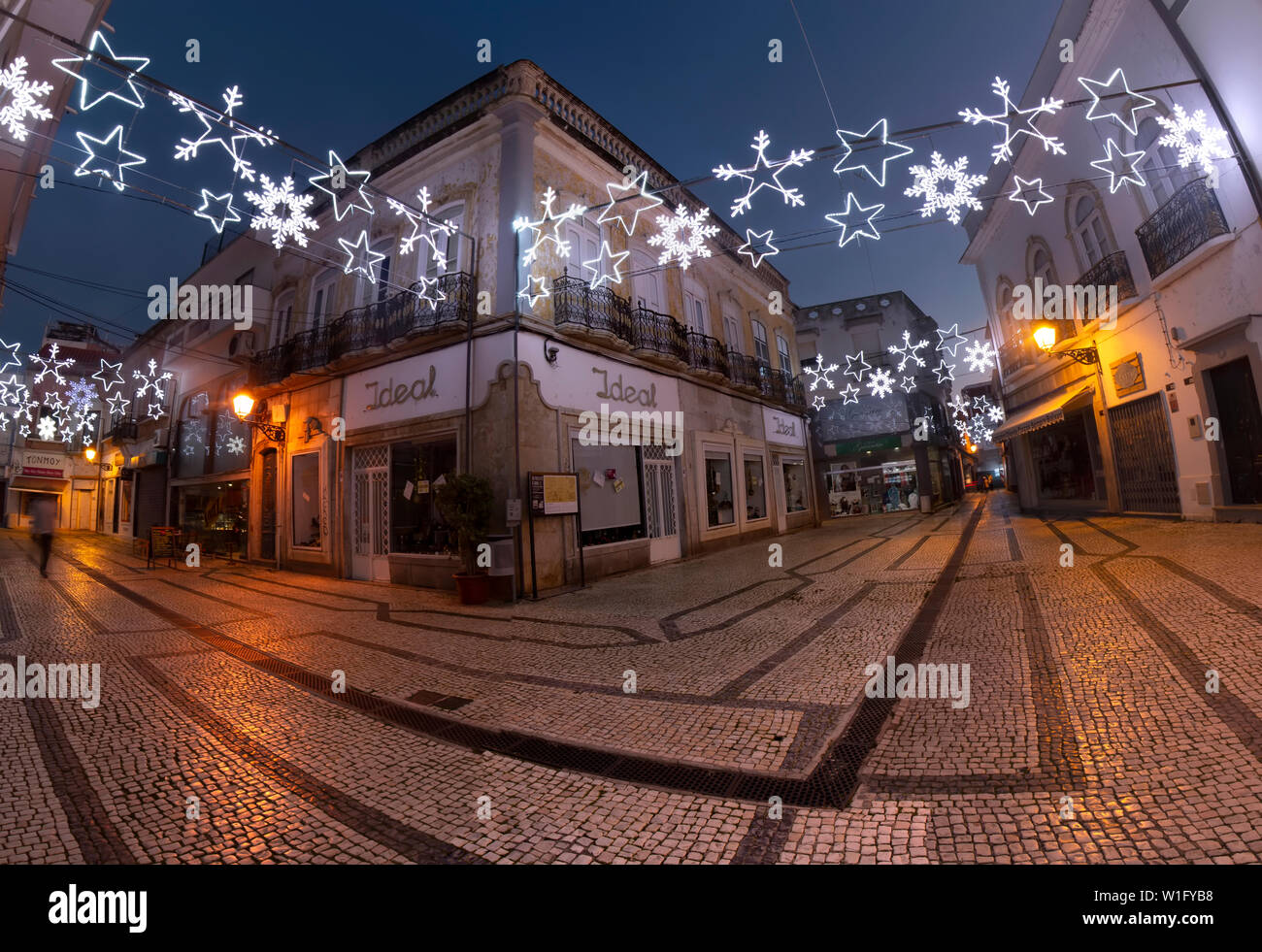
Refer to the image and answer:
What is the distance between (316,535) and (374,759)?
956cm

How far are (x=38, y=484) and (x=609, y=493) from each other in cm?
3475

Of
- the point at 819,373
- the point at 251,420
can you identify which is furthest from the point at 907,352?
the point at 251,420

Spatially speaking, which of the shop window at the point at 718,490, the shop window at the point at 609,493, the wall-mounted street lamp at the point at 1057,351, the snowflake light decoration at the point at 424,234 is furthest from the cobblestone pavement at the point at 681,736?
the snowflake light decoration at the point at 424,234

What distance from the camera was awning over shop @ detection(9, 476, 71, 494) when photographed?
80.7 feet

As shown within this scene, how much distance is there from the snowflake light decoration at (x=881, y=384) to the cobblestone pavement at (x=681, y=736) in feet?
56.6

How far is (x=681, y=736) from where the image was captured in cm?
253

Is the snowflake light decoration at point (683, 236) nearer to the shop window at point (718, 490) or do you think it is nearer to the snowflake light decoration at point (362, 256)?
the shop window at point (718, 490)

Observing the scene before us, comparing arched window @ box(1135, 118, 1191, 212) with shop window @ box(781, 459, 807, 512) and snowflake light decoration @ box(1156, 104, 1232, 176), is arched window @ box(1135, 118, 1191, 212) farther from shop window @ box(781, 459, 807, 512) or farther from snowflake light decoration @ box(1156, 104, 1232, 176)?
shop window @ box(781, 459, 807, 512)

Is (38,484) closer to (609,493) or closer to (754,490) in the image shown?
(609,493)

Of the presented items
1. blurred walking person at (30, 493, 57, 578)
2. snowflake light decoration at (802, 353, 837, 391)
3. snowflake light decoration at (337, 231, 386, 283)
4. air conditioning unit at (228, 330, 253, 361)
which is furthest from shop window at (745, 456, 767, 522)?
blurred walking person at (30, 493, 57, 578)

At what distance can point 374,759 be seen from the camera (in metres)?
2.43

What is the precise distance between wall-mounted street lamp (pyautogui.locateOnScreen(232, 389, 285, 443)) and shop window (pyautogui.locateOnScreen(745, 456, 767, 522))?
11.6 metres
